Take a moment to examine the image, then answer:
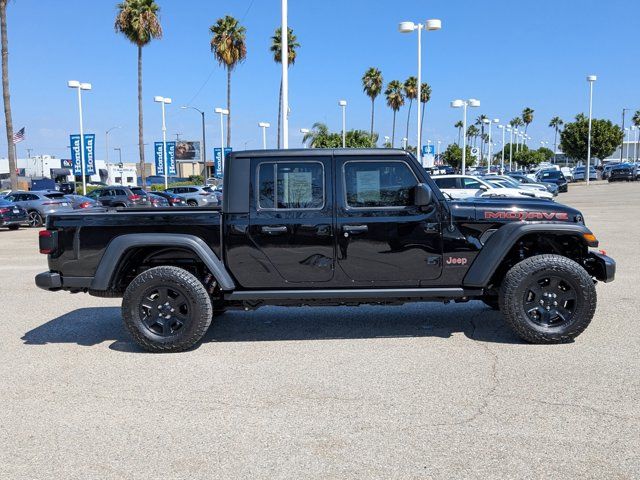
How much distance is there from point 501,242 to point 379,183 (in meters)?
1.26

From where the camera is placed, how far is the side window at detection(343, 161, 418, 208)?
589 centimetres

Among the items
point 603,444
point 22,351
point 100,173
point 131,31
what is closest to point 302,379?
point 603,444

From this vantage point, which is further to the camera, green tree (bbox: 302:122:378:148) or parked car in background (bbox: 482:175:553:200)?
green tree (bbox: 302:122:378:148)

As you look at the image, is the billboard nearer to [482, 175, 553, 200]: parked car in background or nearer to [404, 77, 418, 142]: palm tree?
[404, 77, 418, 142]: palm tree

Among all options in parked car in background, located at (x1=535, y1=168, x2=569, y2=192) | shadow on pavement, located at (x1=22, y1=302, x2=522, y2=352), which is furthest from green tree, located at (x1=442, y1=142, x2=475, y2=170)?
shadow on pavement, located at (x1=22, y1=302, x2=522, y2=352)

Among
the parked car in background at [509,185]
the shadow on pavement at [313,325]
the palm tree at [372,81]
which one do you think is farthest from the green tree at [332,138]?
the shadow on pavement at [313,325]

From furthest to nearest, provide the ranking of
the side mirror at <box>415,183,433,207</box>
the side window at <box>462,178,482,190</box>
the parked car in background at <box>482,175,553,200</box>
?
the parked car in background at <box>482,175,553,200</box> < the side window at <box>462,178,482,190</box> < the side mirror at <box>415,183,433,207</box>

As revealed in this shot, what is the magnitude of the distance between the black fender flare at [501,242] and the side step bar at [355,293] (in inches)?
7.2

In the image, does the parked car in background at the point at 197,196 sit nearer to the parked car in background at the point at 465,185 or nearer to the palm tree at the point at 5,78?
the palm tree at the point at 5,78

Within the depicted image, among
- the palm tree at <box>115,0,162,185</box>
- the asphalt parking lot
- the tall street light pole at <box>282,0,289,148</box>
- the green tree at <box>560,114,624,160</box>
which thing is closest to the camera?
the asphalt parking lot

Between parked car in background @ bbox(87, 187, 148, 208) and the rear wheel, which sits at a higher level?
parked car in background @ bbox(87, 187, 148, 208)

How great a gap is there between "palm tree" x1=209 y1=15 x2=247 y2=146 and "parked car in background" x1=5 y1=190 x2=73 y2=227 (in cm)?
2570

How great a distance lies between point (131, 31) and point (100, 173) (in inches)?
1576

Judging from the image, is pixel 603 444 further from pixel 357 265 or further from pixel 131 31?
pixel 131 31
